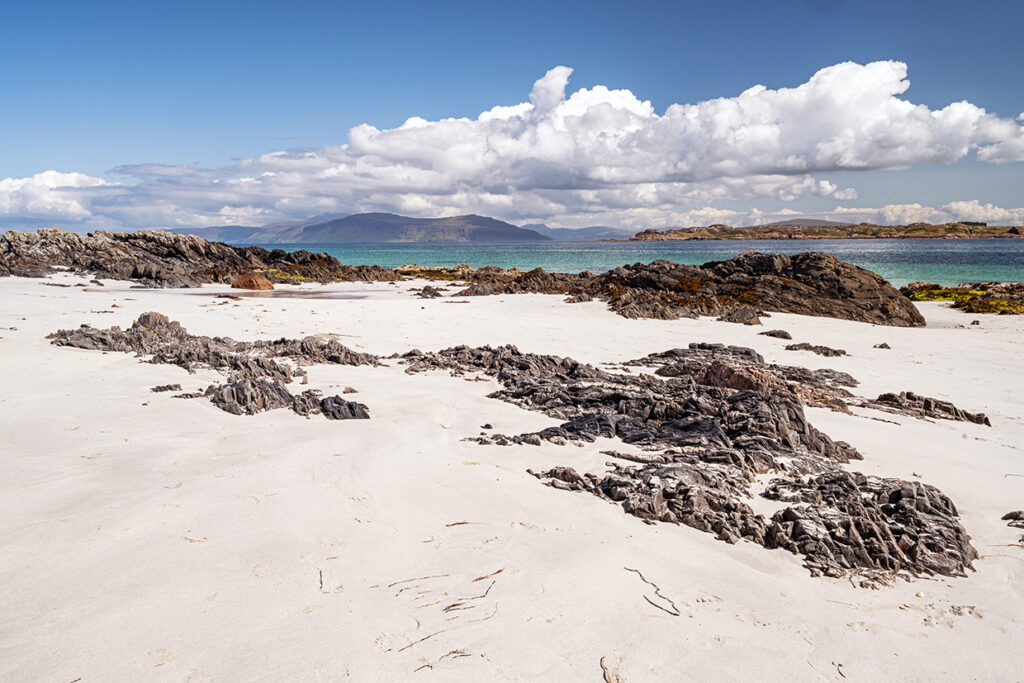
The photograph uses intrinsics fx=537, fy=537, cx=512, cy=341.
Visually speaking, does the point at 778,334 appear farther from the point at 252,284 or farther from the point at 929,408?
the point at 252,284

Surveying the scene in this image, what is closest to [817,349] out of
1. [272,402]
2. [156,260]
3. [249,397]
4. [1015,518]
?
[1015,518]

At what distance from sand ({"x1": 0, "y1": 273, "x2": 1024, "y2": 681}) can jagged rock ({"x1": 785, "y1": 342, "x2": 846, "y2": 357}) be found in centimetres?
623

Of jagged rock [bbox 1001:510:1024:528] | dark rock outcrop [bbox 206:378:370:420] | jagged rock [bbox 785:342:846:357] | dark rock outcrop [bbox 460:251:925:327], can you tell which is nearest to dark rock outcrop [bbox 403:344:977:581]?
jagged rock [bbox 1001:510:1024:528]

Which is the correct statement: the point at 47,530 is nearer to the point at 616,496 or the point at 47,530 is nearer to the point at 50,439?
the point at 50,439

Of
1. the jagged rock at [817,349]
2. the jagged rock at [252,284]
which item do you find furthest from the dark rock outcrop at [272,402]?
the jagged rock at [252,284]

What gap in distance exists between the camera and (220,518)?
12.0 feet

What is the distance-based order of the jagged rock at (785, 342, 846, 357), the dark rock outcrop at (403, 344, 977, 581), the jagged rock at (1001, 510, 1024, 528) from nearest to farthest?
1. the dark rock outcrop at (403, 344, 977, 581)
2. the jagged rock at (1001, 510, 1024, 528)
3. the jagged rock at (785, 342, 846, 357)

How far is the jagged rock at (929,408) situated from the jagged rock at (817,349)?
459 cm

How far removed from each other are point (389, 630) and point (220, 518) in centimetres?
170

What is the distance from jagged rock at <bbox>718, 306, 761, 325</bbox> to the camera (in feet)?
57.1

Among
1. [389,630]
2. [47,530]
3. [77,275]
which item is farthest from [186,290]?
[389,630]

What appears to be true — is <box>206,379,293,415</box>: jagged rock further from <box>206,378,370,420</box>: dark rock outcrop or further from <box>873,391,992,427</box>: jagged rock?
<box>873,391,992,427</box>: jagged rock

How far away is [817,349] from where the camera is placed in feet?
40.9

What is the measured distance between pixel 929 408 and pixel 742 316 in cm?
1047
